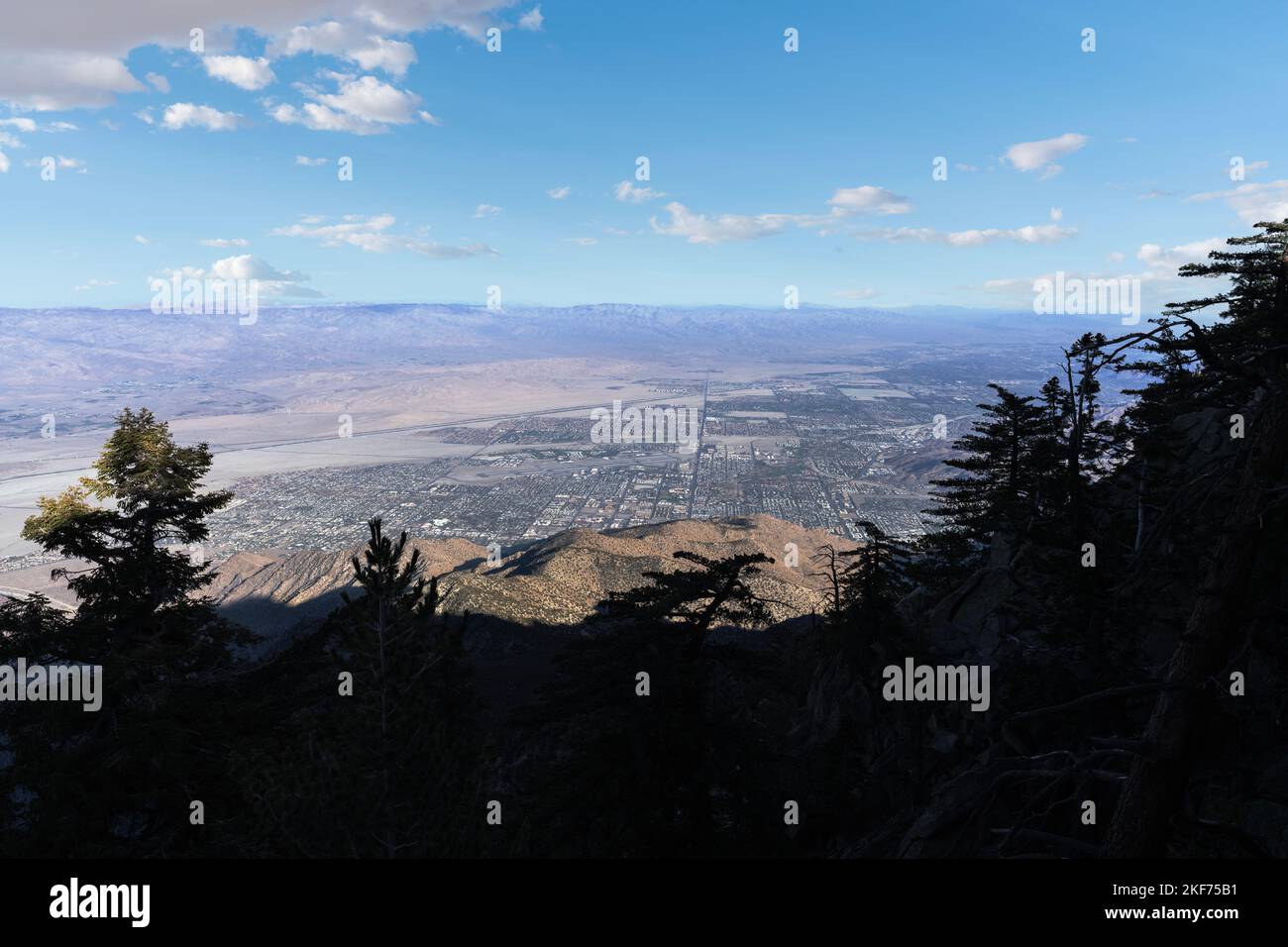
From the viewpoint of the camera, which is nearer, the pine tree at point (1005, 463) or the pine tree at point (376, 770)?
the pine tree at point (376, 770)

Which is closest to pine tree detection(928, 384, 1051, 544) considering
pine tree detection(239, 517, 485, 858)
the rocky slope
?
the rocky slope

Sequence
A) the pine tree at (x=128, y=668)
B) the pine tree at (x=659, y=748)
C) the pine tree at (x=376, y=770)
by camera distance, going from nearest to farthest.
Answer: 1. the pine tree at (x=376, y=770)
2. the pine tree at (x=659, y=748)
3. the pine tree at (x=128, y=668)

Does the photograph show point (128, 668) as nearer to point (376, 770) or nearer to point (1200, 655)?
point (376, 770)

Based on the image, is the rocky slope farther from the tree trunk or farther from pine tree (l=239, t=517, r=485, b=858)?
the tree trunk

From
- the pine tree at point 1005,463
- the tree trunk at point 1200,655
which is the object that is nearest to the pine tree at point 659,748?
Answer: the tree trunk at point 1200,655

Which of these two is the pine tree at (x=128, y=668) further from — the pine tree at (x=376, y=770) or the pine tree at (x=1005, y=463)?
the pine tree at (x=1005, y=463)

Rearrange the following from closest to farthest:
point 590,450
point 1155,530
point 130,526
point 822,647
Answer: point 1155,530, point 130,526, point 822,647, point 590,450

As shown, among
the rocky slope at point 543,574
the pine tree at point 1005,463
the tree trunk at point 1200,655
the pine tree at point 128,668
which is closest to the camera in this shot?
the tree trunk at point 1200,655

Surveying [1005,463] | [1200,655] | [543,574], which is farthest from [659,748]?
[543,574]
